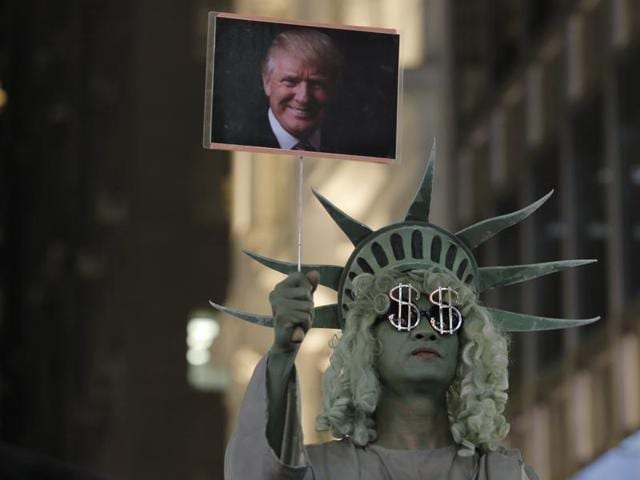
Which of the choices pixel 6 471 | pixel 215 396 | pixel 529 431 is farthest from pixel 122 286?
pixel 6 471

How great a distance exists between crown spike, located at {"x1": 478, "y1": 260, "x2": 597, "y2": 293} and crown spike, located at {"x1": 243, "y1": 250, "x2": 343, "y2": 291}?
511mm

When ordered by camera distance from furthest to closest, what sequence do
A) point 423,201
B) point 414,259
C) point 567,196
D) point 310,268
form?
point 567,196, point 423,201, point 414,259, point 310,268

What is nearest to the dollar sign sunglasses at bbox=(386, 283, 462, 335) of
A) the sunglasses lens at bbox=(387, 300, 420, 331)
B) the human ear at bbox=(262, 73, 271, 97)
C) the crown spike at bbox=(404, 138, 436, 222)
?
the sunglasses lens at bbox=(387, 300, 420, 331)

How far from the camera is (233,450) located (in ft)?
26.7

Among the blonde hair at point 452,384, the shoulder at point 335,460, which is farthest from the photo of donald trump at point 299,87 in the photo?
the shoulder at point 335,460

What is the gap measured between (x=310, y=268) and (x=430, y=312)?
44 cm

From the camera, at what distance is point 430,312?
27.8 feet

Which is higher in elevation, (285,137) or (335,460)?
(285,137)

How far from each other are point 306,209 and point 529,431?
306 inches

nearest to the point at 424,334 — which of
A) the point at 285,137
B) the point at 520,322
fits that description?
the point at 520,322

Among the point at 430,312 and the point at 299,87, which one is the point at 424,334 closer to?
the point at 430,312

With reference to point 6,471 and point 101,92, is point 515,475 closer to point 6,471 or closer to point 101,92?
point 6,471

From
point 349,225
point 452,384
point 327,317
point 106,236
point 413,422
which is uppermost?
point 106,236

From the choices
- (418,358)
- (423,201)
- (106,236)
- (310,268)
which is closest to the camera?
(418,358)
